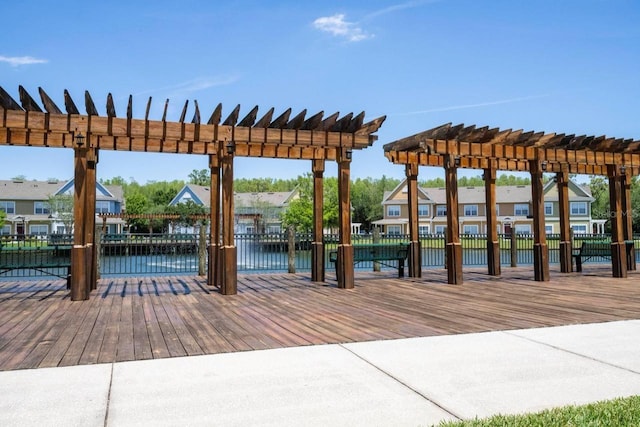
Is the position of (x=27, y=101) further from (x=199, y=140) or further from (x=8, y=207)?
(x=8, y=207)

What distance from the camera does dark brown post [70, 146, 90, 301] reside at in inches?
323

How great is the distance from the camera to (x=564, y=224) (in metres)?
12.1

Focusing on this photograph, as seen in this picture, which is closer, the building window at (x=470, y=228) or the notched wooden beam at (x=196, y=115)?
the notched wooden beam at (x=196, y=115)

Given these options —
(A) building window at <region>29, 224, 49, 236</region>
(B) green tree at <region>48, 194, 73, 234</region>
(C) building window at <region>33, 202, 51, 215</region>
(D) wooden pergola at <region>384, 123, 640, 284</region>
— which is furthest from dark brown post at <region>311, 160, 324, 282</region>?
(C) building window at <region>33, 202, 51, 215</region>

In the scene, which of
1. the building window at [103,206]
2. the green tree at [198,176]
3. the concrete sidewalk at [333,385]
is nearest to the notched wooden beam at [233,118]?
the concrete sidewalk at [333,385]

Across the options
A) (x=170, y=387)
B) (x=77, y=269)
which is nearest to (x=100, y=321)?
(x=77, y=269)

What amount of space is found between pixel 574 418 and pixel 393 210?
177 feet

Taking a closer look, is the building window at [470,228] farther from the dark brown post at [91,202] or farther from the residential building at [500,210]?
the dark brown post at [91,202]

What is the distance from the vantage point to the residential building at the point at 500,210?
49562 mm

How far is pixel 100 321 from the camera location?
6.23 meters

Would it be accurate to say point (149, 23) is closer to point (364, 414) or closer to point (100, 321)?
point (100, 321)

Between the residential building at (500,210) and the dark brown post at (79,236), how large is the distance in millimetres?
41432

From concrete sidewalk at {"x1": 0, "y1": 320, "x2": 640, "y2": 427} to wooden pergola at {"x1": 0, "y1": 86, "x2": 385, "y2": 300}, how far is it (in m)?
4.93

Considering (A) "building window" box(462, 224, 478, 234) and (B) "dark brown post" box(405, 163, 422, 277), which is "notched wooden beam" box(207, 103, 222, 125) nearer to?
(B) "dark brown post" box(405, 163, 422, 277)
